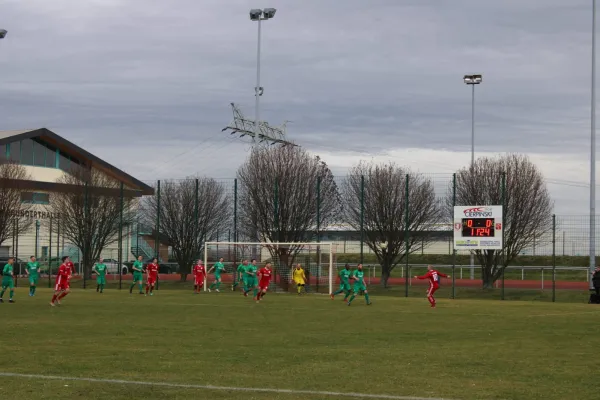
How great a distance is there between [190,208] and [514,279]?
21.6 meters

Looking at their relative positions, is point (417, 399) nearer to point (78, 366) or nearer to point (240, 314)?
point (78, 366)

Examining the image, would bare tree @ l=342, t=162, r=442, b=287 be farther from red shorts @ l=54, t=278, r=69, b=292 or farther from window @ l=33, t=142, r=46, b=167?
window @ l=33, t=142, r=46, b=167

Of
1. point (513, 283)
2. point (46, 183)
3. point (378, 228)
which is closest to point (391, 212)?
point (378, 228)

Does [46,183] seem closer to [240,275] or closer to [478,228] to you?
[240,275]

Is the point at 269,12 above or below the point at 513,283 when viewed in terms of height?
above

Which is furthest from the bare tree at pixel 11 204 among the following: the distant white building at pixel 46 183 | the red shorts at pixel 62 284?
the red shorts at pixel 62 284

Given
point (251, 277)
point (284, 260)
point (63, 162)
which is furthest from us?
point (63, 162)

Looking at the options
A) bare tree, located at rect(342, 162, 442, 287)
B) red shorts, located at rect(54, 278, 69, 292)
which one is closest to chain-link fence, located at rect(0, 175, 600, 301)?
bare tree, located at rect(342, 162, 442, 287)

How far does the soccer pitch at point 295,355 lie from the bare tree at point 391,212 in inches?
901

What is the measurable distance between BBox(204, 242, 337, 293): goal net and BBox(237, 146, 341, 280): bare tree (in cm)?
255

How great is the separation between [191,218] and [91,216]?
791cm

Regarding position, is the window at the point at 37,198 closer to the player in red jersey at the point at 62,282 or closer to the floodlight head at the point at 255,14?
the floodlight head at the point at 255,14

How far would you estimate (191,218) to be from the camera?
195 feet

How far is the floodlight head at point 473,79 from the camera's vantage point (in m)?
67.0
